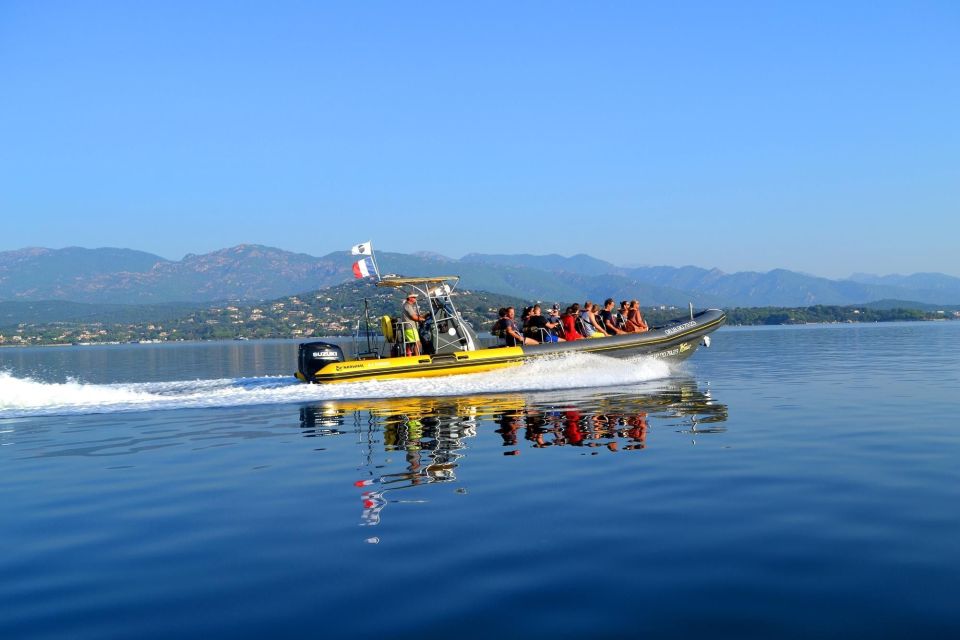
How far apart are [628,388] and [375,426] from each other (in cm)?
766

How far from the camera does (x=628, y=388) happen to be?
20062 mm

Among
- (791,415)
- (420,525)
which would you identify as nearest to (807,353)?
(791,415)

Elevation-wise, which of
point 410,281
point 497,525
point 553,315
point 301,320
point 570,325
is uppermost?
point 410,281

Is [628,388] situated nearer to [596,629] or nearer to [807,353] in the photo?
[596,629]

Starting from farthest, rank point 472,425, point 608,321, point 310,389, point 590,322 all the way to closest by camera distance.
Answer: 1. point 608,321
2. point 590,322
3. point 310,389
4. point 472,425

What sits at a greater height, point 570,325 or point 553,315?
point 553,315

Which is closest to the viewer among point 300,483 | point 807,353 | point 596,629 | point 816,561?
point 596,629

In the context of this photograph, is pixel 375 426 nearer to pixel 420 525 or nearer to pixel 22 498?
pixel 22 498

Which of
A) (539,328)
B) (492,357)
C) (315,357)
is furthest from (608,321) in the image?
(315,357)

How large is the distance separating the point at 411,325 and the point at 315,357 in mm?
2633

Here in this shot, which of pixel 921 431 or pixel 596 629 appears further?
pixel 921 431

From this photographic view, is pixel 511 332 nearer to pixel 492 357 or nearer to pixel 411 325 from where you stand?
pixel 492 357

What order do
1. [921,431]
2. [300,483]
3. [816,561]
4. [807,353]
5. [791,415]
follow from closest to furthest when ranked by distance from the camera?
[816,561]
[300,483]
[921,431]
[791,415]
[807,353]

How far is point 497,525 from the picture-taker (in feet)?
23.8
